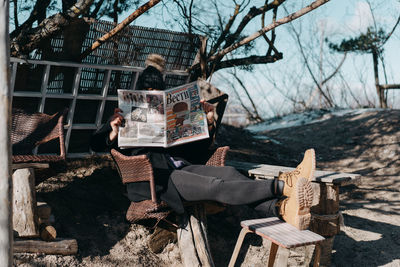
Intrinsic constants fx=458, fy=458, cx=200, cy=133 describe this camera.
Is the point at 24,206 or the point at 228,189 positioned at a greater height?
the point at 228,189

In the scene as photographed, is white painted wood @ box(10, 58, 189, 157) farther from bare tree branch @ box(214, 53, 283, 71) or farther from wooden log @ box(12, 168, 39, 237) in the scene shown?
wooden log @ box(12, 168, 39, 237)

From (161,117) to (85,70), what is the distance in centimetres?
114

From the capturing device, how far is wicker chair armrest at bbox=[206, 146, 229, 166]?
3719 mm

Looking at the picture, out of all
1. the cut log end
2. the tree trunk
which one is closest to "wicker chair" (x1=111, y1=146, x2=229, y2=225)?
the cut log end

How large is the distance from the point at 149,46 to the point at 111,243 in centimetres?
197

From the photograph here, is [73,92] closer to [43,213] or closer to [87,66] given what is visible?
[87,66]

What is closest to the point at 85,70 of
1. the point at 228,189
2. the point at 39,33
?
the point at 39,33

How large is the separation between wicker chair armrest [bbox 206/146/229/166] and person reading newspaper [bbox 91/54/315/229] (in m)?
0.05

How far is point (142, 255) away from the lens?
11.9 ft

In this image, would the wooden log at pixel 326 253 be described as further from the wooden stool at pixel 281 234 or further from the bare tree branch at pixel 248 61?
the bare tree branch at pixel 248 61

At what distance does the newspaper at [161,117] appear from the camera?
3414 mm

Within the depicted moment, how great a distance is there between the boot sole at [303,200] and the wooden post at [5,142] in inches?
64.8

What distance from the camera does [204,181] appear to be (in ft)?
10.5

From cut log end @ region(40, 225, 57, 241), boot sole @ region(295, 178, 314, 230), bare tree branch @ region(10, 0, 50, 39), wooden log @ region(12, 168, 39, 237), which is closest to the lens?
boot sole @ region(295, 178, 314, 230)
